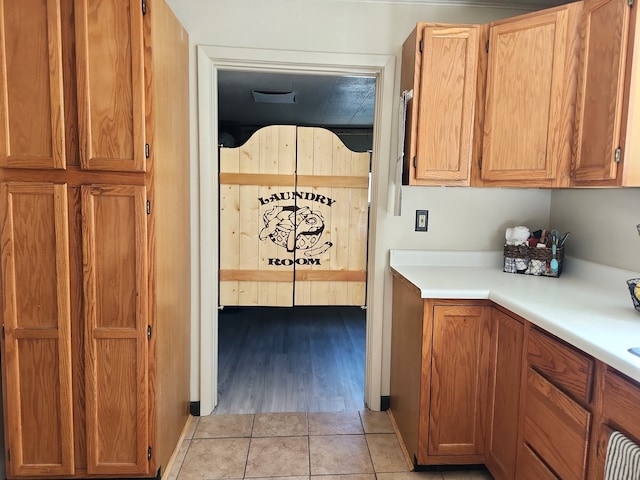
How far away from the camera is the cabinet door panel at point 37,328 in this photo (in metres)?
1.61

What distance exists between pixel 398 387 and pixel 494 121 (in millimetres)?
1484

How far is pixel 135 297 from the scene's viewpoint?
165cm

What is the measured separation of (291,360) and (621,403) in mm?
2470

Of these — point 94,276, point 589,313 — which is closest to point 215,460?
point 94,276

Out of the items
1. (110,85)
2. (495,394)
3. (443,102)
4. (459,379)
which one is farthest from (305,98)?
(495,394)

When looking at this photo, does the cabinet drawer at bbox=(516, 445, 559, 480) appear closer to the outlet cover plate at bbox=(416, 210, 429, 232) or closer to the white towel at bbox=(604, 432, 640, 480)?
the white towel at bbox=(604, 432, 640, 480)

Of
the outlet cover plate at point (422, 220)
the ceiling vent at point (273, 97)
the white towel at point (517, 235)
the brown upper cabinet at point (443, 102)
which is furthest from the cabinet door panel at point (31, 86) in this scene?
the ceiling vent at point (273, 97)

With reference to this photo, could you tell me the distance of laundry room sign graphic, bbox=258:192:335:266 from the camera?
121 inches

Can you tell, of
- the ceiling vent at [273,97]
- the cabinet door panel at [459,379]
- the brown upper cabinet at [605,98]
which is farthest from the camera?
the ceiling vent at [273,97]

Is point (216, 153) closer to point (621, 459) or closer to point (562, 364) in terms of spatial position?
point (562, 364)

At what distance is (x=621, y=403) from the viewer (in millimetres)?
1077

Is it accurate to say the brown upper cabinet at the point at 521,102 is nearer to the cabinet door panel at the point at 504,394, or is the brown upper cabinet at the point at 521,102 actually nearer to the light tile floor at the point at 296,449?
the cabinet door panel at the point at 504,394

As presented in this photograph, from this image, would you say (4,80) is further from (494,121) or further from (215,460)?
(494,121)

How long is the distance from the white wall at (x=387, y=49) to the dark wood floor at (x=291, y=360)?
479 millimetres
